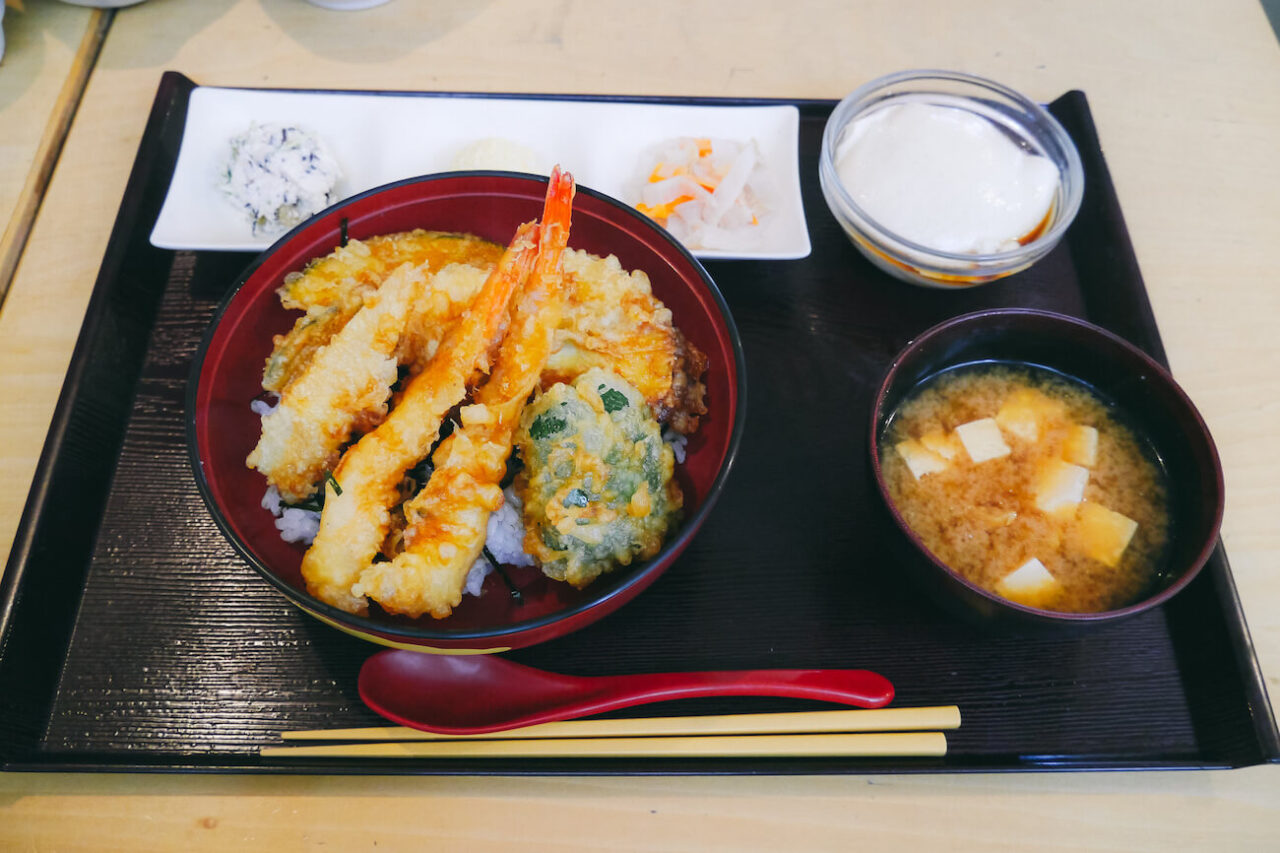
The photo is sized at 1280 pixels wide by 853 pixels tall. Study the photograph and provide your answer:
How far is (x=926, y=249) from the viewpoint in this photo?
4.68 ft

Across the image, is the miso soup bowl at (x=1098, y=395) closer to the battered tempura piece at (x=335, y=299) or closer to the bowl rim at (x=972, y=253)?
the bowl rim at (x=972, y=253)

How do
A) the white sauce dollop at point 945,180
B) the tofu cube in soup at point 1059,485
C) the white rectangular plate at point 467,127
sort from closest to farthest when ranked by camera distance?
the tofu cube in soup at point 1059,485 < the white sauce dollop at point 945,180 < the white rectangular plate at point 467,127

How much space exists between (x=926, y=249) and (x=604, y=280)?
0.62 m

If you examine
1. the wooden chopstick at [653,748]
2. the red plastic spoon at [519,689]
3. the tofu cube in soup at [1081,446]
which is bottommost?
the wooden chopstick at [653,748]

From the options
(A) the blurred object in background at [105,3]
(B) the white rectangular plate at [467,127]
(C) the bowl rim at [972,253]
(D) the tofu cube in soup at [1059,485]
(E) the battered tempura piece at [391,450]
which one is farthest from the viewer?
(A) the blurred object in background at [105,3]

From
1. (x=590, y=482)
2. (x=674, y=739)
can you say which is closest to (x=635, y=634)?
(x=674, y=739)

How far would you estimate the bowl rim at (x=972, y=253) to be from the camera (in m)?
1.43

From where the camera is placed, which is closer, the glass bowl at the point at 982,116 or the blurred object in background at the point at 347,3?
the glass bowl at the point at 982,116

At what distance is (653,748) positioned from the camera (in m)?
1.14

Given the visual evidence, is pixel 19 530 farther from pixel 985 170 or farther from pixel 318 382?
pixel 985 170

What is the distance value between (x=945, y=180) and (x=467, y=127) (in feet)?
3.52

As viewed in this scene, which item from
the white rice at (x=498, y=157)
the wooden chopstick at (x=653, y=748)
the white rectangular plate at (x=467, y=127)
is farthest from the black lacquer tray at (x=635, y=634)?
the white rice at (x=498, y=157)

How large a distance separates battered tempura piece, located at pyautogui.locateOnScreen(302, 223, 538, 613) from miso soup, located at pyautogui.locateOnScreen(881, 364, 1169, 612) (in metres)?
0.68

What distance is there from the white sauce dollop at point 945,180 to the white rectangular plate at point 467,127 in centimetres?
17
